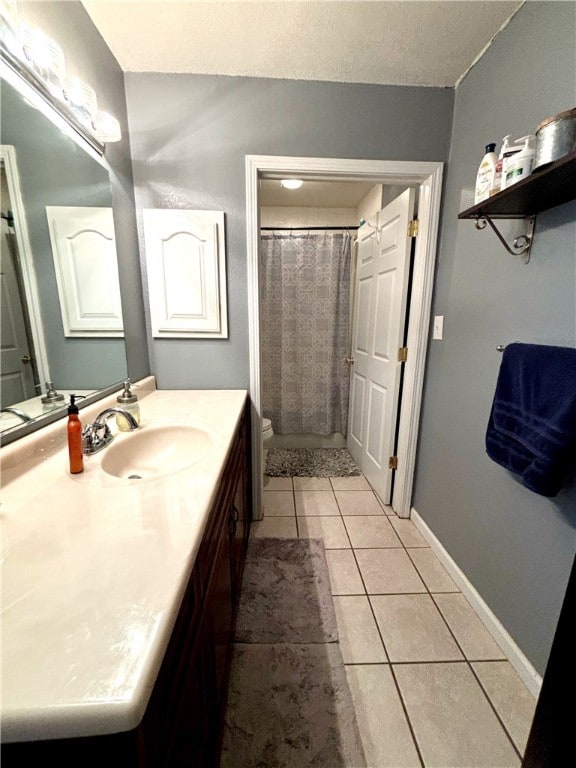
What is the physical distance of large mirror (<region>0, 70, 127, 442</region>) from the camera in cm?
80

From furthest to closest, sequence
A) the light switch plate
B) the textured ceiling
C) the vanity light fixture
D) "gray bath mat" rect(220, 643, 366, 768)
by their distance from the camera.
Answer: the light switch plate, the textured ceiling, "gray bath mat" rect(220, 643, 366, 768), the vanity light fixture

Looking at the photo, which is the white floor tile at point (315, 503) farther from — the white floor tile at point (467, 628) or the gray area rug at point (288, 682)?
the white floor tile at point (467, 628)

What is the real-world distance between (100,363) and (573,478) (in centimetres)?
173

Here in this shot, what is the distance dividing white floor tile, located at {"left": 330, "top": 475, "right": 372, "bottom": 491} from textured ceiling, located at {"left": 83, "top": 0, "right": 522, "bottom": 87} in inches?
95.4

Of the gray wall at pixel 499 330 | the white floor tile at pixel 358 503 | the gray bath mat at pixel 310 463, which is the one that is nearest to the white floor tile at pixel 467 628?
the gray wall at pixel 499 330

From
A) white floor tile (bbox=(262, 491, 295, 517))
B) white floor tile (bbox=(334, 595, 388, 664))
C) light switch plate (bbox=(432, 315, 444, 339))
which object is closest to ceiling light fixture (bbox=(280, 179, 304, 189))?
light switch plate (bbox=(432, 315, 444, 339))

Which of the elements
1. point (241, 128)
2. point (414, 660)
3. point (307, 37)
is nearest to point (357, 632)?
point (414, 660)

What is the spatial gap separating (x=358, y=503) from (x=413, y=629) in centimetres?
87

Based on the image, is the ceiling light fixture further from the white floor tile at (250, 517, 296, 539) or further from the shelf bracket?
the white floor tile at (250, 517, 296, 539)

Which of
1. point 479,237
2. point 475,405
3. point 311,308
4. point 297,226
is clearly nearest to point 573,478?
point 475,405

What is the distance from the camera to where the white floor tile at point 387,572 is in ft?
4.72

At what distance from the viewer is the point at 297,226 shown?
2777mm

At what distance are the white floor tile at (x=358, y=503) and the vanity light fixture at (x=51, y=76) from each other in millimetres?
2298

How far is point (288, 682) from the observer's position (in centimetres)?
105
